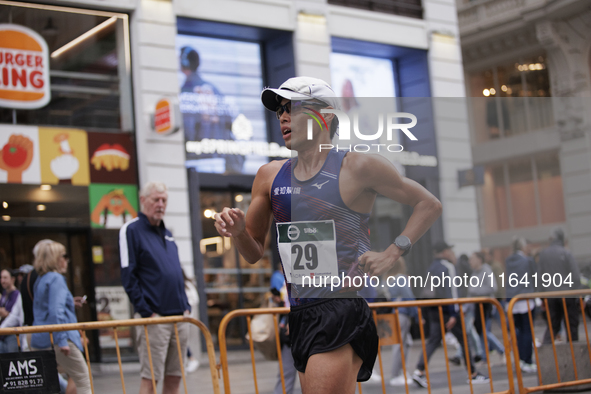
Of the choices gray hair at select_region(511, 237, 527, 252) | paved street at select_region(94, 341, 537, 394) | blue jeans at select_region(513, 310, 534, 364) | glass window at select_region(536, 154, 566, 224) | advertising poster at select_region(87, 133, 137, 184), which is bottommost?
paved street at select_region(94, 341, 537, 394)

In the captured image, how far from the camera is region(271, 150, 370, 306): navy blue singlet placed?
322cm

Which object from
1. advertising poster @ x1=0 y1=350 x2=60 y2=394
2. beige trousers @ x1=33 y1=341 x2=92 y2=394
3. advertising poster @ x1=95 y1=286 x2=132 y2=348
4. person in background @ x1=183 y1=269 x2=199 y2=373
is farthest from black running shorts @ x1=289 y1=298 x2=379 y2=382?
advertising poster @ x1=95 y1=286 x2=132 y2=348

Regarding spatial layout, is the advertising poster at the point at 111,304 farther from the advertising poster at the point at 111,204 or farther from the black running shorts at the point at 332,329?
the black running shorts at the point at 332,329

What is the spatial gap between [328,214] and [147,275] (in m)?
3.18

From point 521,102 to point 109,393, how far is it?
5228 millimetres

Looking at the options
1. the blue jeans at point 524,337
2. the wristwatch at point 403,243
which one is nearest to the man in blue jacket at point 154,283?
the wristwatch at point 403,243

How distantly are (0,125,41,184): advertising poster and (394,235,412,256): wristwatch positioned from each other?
27.7ft

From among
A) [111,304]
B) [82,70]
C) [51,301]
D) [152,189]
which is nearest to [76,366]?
[51,301]

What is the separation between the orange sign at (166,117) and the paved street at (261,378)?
3561 millimetres

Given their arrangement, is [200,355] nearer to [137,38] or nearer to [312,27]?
[137,38]

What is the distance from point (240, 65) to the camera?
44.3 feet

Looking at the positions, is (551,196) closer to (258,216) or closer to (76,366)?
(258,216)

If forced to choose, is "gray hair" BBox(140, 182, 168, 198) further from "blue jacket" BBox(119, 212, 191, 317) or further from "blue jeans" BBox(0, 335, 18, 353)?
"blue jeans" BBox(0, 335, 18, 353)

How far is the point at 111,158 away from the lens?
1140 centimetres
